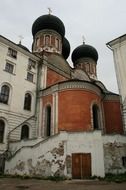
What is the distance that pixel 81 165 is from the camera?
485 inches

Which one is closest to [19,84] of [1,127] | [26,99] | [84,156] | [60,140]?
[26,99]

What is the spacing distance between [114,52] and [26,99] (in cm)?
1031

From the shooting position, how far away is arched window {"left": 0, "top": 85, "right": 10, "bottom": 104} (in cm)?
1858

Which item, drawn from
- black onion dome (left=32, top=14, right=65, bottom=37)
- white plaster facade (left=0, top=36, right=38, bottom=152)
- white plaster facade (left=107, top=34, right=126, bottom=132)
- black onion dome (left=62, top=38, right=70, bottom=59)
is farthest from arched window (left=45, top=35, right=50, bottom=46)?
white plaster facade (left=107, top=34, right=126, bottom=132)

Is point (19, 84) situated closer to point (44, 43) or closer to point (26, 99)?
point (26, 99)

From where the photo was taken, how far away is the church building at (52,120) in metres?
12.7

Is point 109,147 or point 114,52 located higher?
point 114,52

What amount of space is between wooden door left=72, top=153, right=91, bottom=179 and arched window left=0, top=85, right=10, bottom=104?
9.49 metres

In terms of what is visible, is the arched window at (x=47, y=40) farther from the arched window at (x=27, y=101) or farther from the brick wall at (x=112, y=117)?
the brick wall at (x=112, y=117)

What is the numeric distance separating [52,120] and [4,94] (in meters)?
5.44

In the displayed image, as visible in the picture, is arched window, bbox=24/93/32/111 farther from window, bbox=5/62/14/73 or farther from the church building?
window, bbox=5/62/14/73

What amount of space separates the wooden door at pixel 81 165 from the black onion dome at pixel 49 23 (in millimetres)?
21474

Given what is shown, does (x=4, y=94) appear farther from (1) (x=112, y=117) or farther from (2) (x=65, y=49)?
(2) (x=65, y=49)

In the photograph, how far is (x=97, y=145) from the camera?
12727 mm
